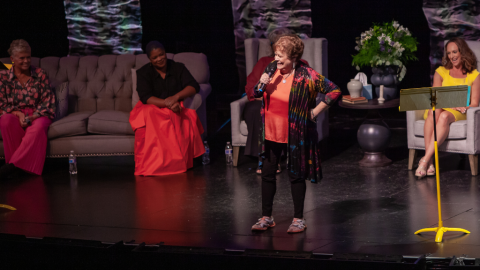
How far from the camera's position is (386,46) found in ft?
18.1

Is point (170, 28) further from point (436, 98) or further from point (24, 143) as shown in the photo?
point (436, 98)

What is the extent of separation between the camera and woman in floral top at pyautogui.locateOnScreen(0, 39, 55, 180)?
550cm

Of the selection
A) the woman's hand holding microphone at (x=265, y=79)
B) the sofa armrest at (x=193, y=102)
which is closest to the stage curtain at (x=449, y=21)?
the sofa armrest at (x=193, y=102)

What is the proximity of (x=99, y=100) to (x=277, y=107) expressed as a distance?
124 inches

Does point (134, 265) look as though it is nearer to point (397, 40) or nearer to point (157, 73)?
point (157, 73)

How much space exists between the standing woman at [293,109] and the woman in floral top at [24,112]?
2.81m

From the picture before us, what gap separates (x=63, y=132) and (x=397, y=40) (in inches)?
128

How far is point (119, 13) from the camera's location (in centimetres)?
742

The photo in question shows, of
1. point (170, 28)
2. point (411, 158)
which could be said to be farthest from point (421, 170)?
point (170, 28)

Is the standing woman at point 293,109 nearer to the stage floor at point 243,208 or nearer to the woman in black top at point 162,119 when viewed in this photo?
the stage floor at point 243,208

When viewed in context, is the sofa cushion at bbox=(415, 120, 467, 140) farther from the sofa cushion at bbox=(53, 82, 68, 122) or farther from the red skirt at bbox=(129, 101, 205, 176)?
the sofa cushion at bbox=(53, 82, 68, 122)

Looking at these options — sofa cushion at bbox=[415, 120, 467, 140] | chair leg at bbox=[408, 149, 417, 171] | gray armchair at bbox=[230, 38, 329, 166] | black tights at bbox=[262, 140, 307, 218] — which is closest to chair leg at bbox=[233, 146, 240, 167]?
gray armchair at bbox=[230, 38, 329, 166]

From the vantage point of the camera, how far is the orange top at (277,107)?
3.48 metres

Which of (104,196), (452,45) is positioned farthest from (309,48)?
(104,196)
